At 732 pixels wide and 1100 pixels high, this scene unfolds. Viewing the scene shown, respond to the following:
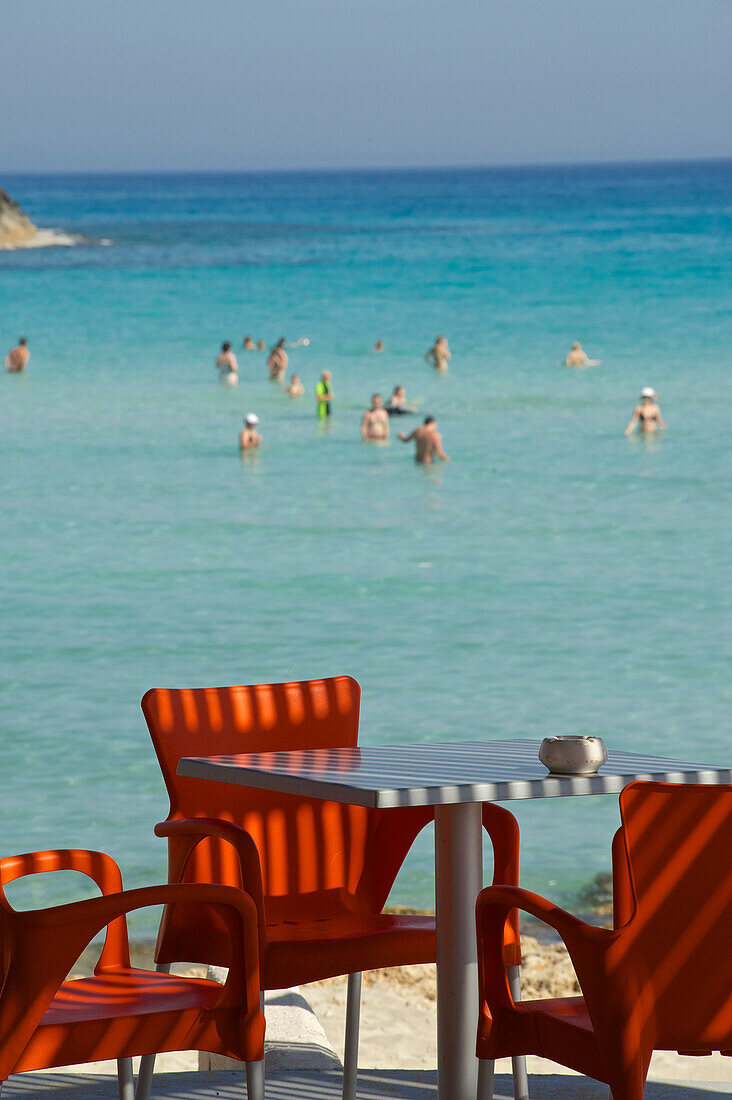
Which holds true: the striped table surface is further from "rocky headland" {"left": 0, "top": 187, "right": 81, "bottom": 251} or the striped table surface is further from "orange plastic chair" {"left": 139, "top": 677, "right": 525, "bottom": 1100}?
"rocky headland" {"left": 0, "top": 187, "right": 81, "bottom": 251}

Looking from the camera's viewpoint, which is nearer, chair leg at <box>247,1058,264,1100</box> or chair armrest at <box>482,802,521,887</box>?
chair leg at <box>247,1058,264,1100</box>

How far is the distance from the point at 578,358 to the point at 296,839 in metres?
32.9

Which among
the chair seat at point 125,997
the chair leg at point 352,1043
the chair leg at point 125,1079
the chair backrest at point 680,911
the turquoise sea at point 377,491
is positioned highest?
the chair backrest at point 680,911

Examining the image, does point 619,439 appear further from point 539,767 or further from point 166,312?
point 539,767

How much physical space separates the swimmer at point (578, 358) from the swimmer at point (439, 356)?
2.52m

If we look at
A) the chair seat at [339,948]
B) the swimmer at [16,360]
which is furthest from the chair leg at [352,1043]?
the swimmer at [16,360]

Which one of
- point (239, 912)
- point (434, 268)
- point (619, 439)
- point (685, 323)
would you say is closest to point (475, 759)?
point (239, 912)

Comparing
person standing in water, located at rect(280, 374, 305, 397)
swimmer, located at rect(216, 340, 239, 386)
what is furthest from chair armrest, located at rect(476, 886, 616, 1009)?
swimmer, located at rect(216, 340, 239, 386)

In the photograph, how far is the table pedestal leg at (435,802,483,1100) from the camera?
2527 mm

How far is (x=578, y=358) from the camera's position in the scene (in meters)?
35.4

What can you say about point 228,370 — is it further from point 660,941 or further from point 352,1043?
point 660,941

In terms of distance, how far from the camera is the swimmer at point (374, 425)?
86.0 feet

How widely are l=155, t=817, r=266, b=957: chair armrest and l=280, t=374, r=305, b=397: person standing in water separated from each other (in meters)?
28.3

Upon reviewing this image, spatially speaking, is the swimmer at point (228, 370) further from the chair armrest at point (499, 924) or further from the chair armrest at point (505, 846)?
the chair armrest at point (499, 924)
